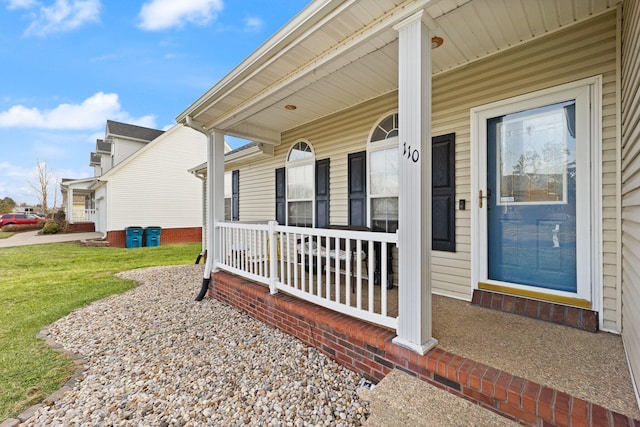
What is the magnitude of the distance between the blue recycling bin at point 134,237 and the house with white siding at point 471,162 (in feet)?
33.1

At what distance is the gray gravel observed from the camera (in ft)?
6.37

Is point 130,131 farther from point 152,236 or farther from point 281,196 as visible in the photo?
point 281,196

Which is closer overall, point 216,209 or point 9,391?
point 9,391

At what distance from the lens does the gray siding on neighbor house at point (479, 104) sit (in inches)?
90.3

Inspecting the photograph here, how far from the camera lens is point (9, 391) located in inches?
88.0

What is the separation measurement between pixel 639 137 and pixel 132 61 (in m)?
16.6

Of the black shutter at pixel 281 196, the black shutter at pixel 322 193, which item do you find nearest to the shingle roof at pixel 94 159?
the black shutter at pixel 281 196

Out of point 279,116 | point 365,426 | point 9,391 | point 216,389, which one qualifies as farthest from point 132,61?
point 365,426

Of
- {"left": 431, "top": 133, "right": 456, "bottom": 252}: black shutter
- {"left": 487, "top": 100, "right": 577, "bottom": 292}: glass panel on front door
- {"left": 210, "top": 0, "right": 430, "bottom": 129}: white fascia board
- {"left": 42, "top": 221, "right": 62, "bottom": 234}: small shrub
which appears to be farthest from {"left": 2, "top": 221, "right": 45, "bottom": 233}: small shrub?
{"left": 487, "top": 100, "right": 577, "bottom": 292}: glass panel on front door

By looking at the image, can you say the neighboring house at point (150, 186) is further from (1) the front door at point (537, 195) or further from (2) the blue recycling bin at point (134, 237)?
(1) the front door at point (537, 195)

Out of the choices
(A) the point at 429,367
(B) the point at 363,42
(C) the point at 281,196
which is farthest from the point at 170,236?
(A) the point at 429,367

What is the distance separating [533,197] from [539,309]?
1.06m

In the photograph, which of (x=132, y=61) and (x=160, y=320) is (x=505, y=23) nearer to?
(x=160, y=320)

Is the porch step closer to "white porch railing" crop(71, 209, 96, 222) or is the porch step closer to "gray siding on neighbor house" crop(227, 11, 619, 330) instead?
"gray siding on neighbor house" crop(227, 11, 619, 330)
